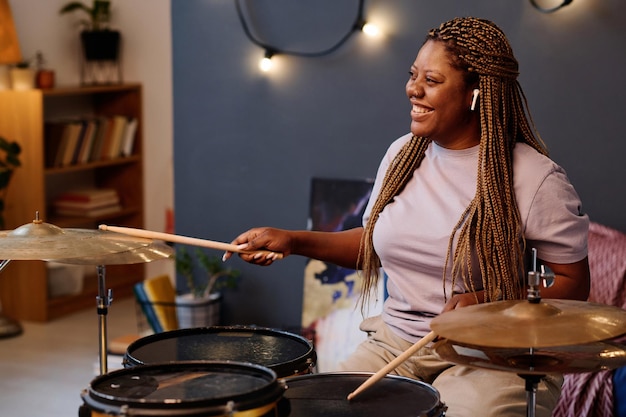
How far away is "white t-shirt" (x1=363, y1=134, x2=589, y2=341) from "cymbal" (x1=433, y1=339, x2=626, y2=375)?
1.00 feet

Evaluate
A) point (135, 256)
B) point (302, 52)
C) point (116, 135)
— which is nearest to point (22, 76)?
point (116, 135)

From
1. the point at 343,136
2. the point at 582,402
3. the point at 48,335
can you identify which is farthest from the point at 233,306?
the point at 582,402

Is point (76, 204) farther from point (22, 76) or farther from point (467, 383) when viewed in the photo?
point (467, 383)

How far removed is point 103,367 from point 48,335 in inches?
97.4

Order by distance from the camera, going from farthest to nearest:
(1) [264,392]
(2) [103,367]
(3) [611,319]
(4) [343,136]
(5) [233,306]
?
(5) [233,306] < (4) [343,136] < (2) [103,367] < (3) [611,319] < (1) [264,392]

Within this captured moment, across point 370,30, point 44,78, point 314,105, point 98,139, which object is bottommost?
point 98,139

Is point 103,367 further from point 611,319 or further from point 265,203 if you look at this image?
point 265,203

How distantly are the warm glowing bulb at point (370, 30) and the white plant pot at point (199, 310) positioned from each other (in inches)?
47.3

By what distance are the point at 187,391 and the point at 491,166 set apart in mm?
870

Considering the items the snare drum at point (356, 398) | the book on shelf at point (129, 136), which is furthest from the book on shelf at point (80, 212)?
the snare drum at point (356, 398)

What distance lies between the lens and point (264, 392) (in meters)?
1.53

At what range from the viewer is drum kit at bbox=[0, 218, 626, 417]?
154cm

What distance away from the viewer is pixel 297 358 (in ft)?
6.54

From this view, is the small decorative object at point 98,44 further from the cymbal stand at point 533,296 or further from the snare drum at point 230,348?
the cymbal stand at point 533,296
